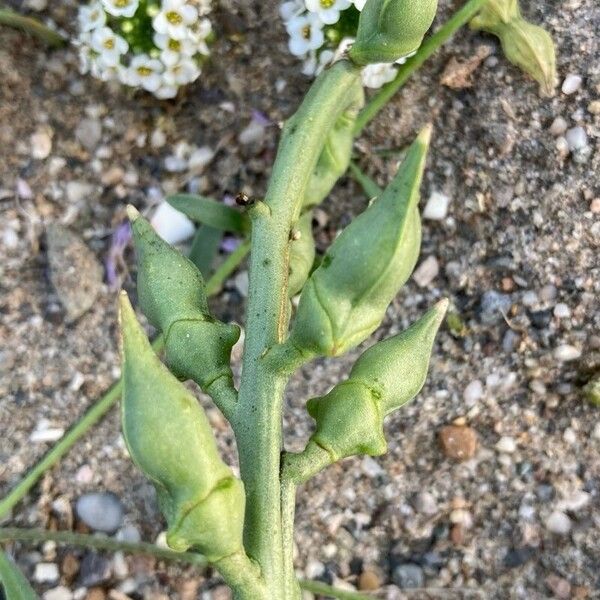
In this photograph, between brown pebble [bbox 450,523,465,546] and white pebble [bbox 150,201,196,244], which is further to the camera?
white pebble [bbox 150,201,196,244]

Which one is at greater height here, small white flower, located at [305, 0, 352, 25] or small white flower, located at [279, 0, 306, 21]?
small white flower, located at [305, 0, 352, 25]

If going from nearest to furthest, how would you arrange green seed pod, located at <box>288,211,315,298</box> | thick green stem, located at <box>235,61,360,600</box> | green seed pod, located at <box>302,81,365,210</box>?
1. thick green stem, located at <box>235,61,360,600</box>
2. green seed pod, located at <box>288,211,315,298</box>
3. green seed pod, located at <box>302,81,365,210</box>

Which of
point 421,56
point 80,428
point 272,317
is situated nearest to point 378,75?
point 421,56

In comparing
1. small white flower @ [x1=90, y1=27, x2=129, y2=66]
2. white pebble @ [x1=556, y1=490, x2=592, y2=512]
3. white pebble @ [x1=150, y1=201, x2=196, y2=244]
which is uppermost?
small white flower @ [x1=90, y1=27, x2=129, y2=66]

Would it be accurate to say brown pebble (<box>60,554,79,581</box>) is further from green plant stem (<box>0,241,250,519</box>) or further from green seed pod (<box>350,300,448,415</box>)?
green seed pod (<box>350,300,448,415</box>)

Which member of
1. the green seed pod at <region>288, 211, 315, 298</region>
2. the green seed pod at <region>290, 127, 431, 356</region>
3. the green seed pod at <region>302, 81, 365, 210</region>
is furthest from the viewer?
the green seed pod at <region>302, 81, 365, 210</region>

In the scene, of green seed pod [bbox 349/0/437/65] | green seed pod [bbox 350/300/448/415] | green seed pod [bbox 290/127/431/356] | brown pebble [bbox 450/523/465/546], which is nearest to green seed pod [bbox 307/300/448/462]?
green seed pod [bbox 350/300/448/415]

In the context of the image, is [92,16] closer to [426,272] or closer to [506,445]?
[426,272]
